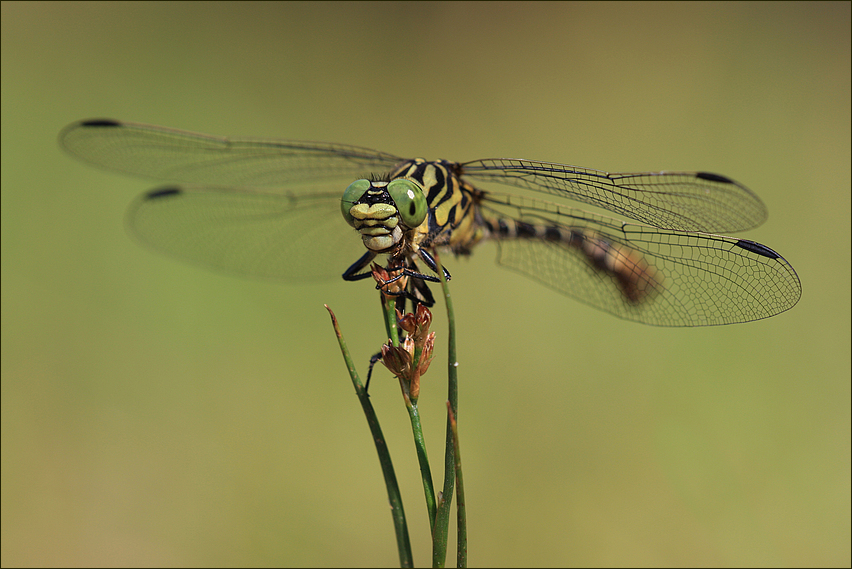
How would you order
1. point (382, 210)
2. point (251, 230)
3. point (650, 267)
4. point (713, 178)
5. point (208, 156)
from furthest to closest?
point (251, 230)
point (208, 156)
point (650, 267)
point (713, 178)
point (382, 210)

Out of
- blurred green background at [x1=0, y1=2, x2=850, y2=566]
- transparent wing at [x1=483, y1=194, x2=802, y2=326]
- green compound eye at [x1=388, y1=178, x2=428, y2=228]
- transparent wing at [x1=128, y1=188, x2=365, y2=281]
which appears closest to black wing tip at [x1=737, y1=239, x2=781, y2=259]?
transparent wing at [x1=483, y1=194, x2=802, y2=326]

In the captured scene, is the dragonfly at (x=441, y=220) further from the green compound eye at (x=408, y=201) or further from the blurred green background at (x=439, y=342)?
the blurred green background at (x=439, y=342)

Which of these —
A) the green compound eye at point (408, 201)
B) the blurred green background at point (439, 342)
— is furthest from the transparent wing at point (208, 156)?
the blurred green background at point (439, 342)

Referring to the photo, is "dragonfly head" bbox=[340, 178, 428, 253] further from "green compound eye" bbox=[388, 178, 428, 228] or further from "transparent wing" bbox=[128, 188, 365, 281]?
"transparent wing" bbox=[128, 188, 365, 281]

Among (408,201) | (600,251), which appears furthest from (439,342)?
(408,201)

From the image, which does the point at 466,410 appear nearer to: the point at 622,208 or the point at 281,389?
the point at 281,389

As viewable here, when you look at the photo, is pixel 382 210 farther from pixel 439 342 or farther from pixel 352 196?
pixel 439 342
